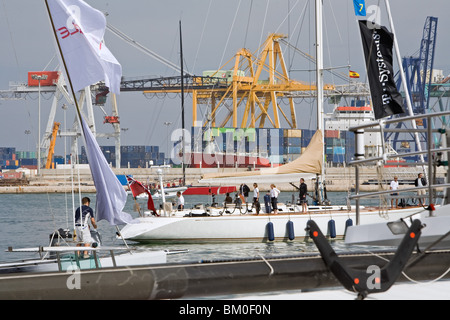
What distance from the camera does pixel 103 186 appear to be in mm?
10672

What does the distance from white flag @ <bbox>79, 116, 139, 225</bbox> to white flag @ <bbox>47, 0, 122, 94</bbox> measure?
0.70 metres

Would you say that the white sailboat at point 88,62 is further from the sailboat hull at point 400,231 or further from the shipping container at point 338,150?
the shipping container at point 338,150

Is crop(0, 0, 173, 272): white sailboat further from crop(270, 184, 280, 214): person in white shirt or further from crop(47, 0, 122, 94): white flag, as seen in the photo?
crop(270, 184, 280, 214): person in white shirt

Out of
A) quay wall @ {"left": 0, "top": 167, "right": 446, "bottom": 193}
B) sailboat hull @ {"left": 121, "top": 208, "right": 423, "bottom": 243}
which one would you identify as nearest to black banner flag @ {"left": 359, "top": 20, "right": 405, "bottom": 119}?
sailboat hull @ {"left": 121, "top": 208, "right": 423, "bottom": 243}

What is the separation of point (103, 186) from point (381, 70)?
708cm

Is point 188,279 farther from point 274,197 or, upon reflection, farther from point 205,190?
point 205,190

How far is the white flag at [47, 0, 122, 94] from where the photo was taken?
10.6 meters

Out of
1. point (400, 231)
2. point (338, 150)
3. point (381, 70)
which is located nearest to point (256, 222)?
point (381, 70)

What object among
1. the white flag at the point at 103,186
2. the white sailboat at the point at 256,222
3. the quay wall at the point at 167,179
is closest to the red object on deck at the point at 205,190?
the white sailboat at the point at 256,222

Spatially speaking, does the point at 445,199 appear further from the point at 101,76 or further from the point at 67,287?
the point at 101,76

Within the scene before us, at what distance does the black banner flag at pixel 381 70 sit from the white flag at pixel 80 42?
20.4 feet

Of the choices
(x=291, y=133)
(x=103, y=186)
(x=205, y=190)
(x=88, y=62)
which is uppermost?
(x=291, y=133)

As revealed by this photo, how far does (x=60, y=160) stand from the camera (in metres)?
170
